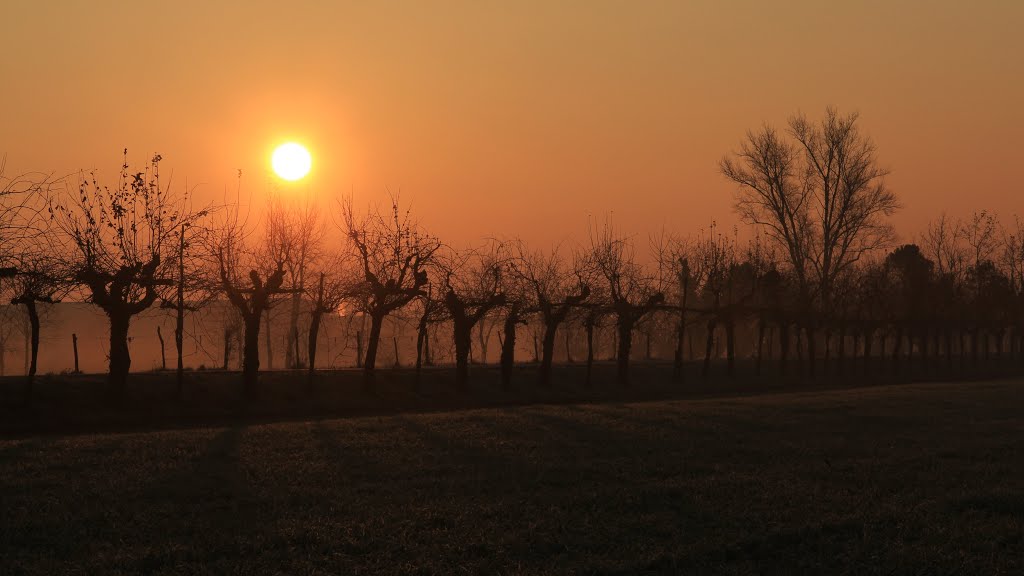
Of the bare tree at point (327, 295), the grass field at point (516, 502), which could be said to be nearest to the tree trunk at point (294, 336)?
the bare tree at point (327, 295)

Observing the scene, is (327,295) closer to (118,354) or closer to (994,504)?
(118,354)

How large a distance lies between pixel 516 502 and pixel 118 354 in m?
25.9

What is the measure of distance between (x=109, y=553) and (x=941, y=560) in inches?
424

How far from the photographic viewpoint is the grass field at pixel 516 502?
11633 millimetres

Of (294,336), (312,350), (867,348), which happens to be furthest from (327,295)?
(867,348)

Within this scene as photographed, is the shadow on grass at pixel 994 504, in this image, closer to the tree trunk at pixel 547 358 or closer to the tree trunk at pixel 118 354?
the tree trunk at pixel 118 354

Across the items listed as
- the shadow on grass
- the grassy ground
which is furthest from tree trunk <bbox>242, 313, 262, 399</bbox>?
the shadow on grass

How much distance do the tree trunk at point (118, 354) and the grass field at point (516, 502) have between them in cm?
1340

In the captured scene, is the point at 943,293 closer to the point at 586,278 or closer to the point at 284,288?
the point at 586,278

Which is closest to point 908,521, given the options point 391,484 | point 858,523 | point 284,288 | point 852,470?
point 858,523

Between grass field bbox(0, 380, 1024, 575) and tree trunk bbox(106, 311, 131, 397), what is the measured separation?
44.0 ft

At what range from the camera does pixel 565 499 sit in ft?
48.3

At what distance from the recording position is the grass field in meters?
11.6

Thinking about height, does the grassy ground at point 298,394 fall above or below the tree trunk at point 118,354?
below
